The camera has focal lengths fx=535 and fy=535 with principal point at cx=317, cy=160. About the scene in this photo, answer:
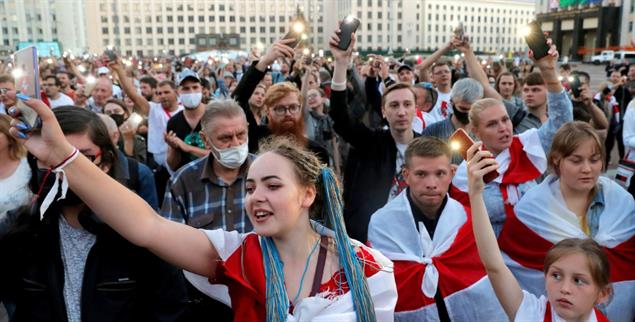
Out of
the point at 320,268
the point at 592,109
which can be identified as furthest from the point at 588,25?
the point at 320,268

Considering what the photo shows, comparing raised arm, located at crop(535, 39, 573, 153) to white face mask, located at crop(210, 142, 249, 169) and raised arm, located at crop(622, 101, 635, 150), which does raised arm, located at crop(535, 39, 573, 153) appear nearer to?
raised arm, located at crop(622, 101, 635, 150)

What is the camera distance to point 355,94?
594cm

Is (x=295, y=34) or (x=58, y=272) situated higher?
(x=295, y=34)

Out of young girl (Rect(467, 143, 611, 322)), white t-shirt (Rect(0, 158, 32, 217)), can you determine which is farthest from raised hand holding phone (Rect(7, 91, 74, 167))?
white t-shirt (Rect(0, 158, 32, 217))

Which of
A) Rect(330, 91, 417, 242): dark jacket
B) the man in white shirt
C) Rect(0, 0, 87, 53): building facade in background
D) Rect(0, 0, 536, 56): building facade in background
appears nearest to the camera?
Rect(330, 91, 417, 242): dark jacket

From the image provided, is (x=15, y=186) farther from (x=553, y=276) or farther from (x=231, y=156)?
(x=553, y=276)

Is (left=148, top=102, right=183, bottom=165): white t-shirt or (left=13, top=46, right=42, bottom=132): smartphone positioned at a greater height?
(left=13, top=46, right=42, bottom=132): smartphone

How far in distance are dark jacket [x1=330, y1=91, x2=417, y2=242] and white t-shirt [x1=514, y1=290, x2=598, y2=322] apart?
1.67 m

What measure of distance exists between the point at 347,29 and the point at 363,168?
3.62 feet

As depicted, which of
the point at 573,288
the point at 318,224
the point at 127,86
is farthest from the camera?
the point at 127,86

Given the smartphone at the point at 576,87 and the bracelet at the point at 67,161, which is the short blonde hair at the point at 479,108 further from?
the smartphone at the point at 576,87

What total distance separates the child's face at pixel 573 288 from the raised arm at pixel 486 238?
17 centimetres

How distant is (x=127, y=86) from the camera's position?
6.98 metres

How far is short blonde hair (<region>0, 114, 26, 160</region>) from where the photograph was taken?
3.71m
